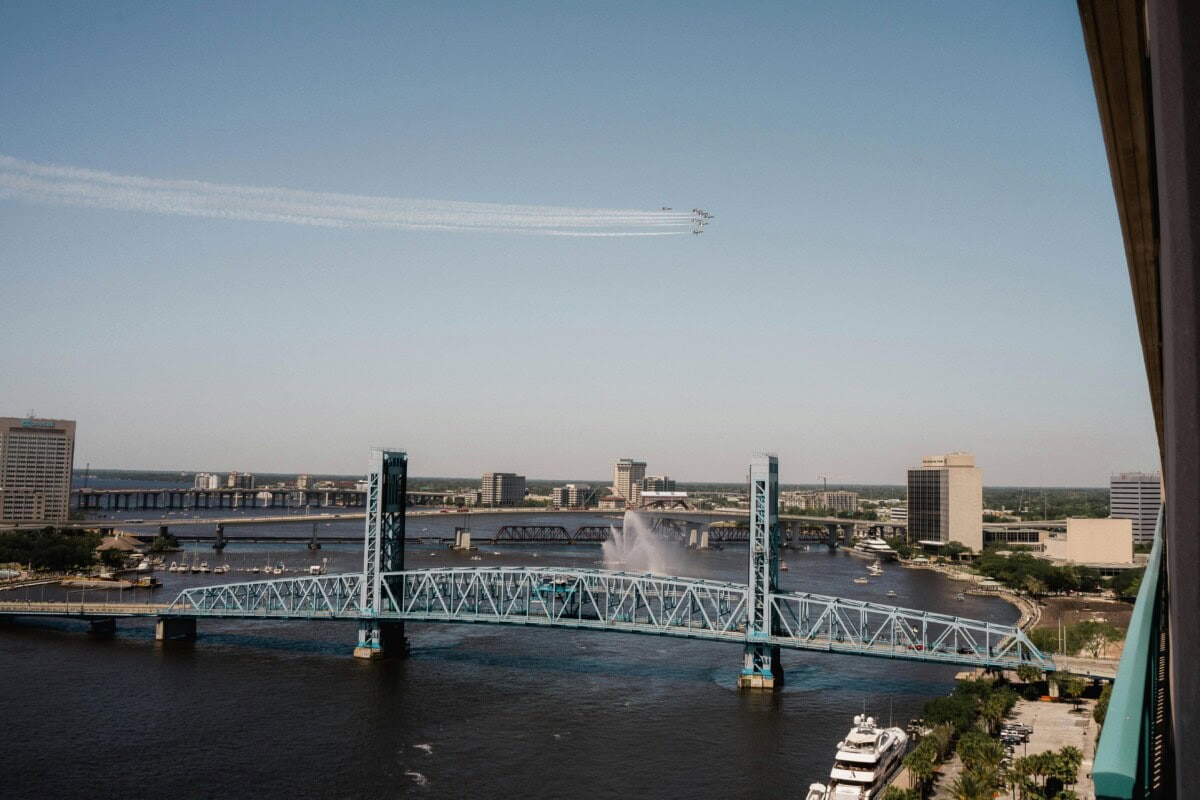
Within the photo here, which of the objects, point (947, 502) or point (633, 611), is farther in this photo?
point (947, 502)

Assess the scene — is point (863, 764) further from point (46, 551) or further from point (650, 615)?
point (46, 551)

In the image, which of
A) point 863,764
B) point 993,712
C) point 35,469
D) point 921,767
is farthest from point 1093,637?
point 35,469

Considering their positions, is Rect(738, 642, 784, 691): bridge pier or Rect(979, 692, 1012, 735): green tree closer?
Rect(979, 692, 1012, 735): green tree

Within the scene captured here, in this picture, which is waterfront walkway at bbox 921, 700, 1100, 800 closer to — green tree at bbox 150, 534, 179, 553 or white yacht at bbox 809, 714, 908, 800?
white yacht at bbox 809, 714, 908, 800

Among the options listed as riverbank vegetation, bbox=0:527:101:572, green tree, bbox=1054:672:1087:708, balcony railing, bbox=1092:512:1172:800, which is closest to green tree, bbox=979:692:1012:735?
green tree, bbox=1054:672:1087:708

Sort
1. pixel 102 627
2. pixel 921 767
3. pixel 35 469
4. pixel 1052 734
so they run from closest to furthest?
pixel 921 767 < pixel 1052 734 < pixel 102 627 < pixel 35 469

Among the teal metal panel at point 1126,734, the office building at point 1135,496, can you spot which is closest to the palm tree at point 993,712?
the teal metal panel at point 1126,734

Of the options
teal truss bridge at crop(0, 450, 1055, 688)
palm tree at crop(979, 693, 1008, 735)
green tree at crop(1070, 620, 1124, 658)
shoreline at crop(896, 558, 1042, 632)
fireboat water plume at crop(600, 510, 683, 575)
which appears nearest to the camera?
palm tree at crop(979, 693, 1008, 735)

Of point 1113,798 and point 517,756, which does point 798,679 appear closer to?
point 517,756

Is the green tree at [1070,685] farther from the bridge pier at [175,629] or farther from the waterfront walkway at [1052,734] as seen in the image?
the bridge pier at [175,629]
